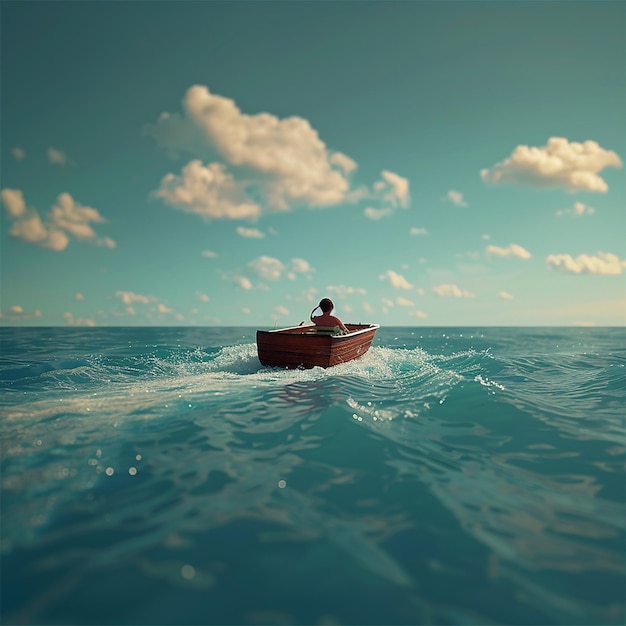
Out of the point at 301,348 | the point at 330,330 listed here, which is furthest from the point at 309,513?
the point at 330,330

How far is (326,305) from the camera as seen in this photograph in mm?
14172

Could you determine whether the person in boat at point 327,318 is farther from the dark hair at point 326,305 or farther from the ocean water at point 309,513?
the ocean water at point 309,513

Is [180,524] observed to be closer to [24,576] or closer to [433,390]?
[24,576]

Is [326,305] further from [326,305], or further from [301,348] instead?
[301,348]

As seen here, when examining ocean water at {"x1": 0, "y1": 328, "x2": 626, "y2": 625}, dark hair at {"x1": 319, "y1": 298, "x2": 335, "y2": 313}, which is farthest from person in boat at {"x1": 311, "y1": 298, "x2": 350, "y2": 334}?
ocean water at {"x1": 0, "y1": 328, "x2": 626, "y2": 625}

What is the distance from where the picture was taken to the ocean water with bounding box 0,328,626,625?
118 inches

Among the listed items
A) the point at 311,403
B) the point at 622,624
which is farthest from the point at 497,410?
the point at 622,624

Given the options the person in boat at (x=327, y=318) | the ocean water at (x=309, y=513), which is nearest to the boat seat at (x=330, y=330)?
the person in boat at (x=327, y=318)

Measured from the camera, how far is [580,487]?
4.93 m

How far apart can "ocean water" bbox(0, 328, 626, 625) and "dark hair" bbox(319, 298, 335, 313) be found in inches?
239

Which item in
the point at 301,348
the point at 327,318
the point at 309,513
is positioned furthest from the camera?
the point at 327,318

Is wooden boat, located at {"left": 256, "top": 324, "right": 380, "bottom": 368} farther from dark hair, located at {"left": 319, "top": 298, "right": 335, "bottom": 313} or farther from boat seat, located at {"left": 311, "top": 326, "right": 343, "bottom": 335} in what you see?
dark hair, located at {"left": 319, "top": 298, "right": 335, "bottom": 313}

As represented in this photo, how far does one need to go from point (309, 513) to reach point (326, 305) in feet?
34.0

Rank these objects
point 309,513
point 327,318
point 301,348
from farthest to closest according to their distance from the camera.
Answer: point 327,318 < point 301,348 < point 309,513
